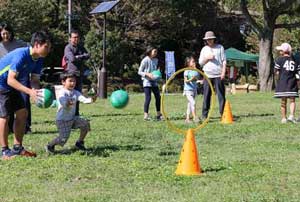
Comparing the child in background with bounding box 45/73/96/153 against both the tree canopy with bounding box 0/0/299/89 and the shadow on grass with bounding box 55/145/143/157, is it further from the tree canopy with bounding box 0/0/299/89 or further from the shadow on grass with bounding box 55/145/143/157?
the tree canopy with bounding box 0/0/299/89

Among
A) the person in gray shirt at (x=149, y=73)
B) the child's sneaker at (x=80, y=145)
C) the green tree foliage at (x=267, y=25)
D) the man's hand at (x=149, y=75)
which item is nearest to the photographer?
the child's sneaker at (x=80, y=145)

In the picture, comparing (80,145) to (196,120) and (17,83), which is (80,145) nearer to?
(17,83)

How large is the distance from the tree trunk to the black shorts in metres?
26.8

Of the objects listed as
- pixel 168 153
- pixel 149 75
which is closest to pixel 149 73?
pixel 149 75

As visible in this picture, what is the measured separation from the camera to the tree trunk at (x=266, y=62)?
34.1 meters

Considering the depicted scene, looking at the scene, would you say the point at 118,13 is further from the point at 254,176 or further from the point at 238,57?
→ the point at 254,176

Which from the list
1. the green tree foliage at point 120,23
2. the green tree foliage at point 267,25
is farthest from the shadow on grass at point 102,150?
the green tree foliage at point 120,23

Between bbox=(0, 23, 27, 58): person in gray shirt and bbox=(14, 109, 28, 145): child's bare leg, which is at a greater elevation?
bbox=(0, 23, 27, 58): person in gray shirt

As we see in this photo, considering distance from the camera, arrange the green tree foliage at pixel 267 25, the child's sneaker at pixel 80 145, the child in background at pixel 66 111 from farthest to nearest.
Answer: the green tree foliage at pixel 267 25 < the child's sneaker at pixel 80 145 < the child in background at pixel 66 111

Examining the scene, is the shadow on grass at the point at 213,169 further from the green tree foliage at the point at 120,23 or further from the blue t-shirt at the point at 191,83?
the green tree foliage at the point at 120,23

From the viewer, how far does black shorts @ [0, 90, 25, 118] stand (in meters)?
8.05

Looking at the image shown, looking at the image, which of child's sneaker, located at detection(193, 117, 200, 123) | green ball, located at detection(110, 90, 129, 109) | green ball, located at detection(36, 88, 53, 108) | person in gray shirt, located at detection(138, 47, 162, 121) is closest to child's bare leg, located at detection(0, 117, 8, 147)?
green ball, located at detection(36, 88, 53, 108)

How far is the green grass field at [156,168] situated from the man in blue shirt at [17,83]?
1.19ft

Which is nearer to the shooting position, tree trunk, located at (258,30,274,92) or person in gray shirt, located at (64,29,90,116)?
person in gray shirt, located at (64,29,90,116)
